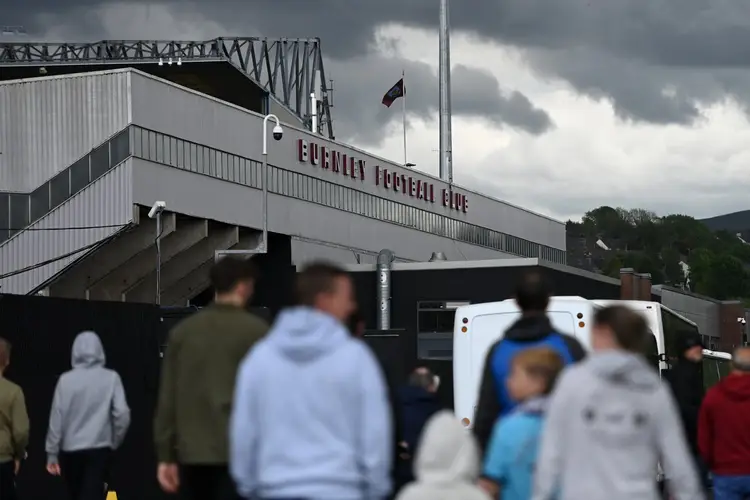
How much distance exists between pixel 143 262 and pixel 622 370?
42.3 meters

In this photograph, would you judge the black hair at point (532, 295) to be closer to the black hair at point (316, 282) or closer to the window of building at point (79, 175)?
the black hair at point (316, 282)

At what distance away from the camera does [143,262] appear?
47.3 meters

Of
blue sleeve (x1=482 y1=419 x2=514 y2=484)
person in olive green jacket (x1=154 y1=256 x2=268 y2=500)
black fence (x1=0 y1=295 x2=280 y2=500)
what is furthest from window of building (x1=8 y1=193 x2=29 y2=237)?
blue sleeve (x1=482 y1=419 x2=514 y2=484)

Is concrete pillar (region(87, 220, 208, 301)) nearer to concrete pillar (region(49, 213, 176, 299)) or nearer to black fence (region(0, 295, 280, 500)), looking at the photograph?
concrete pillar (region(49, 213, 176, 299))

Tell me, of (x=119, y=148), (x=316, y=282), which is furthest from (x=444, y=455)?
(x=119, y=148)

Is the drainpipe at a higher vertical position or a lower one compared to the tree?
lower

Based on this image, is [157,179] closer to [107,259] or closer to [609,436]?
[107,259]

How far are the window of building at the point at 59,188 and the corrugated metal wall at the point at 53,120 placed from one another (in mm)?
264

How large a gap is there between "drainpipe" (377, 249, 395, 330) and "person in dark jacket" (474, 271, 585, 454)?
4314 cm

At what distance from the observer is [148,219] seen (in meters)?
45.6

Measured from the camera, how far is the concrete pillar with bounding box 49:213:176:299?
44.8m

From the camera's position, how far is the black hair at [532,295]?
310 inches

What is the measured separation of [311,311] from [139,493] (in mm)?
12491

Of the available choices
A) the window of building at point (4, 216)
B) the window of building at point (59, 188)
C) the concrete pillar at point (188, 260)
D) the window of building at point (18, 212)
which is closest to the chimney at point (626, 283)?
the concrete pillar at point (188, 260)
